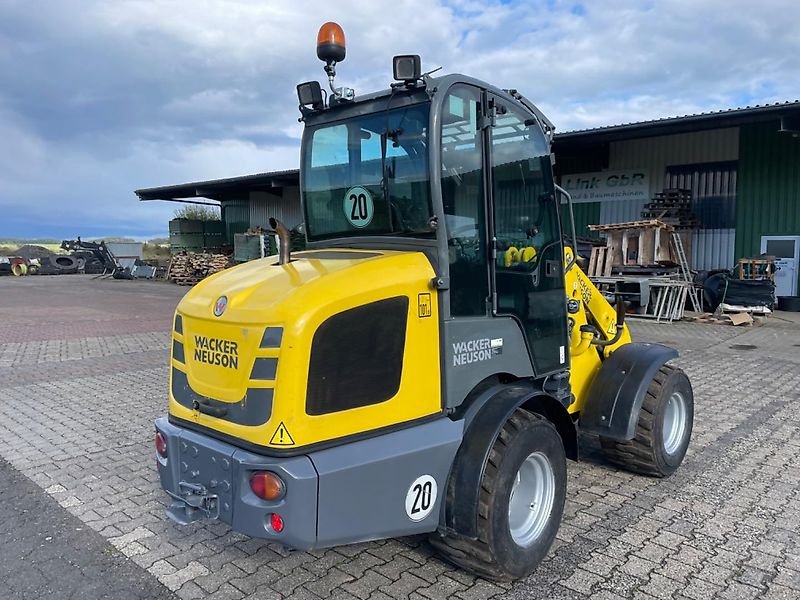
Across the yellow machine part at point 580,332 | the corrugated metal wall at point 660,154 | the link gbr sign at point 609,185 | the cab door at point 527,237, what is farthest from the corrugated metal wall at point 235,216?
the cab door at point 527,237

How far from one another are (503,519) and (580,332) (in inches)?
66.4

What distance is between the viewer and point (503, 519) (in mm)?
2848

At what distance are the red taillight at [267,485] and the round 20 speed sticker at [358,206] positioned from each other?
139 centimetres

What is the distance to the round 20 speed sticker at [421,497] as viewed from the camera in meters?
2.71

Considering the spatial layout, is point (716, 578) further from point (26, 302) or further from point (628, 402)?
point (26, 302)

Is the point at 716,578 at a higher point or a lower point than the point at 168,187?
lower

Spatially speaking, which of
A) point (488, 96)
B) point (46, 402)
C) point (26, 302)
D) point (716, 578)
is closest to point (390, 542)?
point (716, 578)

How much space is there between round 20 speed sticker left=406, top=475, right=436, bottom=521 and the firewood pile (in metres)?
24.2

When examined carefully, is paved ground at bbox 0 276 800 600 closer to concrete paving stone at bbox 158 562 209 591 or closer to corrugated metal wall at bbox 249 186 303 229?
concrete paving stone at bbox 158 562 209 591

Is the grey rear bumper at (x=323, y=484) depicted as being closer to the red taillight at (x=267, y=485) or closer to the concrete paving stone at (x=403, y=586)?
the red taillight at (x=267, y=485)

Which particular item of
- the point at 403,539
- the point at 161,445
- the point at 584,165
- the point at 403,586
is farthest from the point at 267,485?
the point at 584,165

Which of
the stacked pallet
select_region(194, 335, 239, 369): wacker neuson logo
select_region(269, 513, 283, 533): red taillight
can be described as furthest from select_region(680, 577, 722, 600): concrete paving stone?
the stacked pallet

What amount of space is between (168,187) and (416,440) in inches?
1085

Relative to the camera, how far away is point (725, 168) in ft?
49.4
